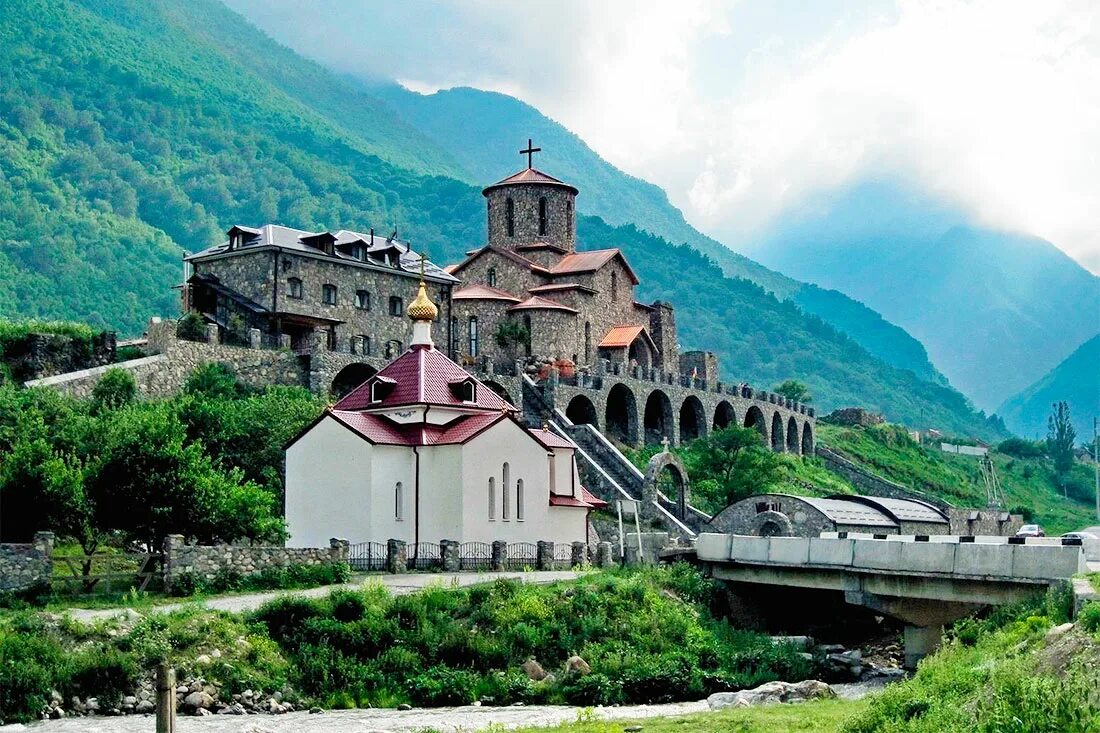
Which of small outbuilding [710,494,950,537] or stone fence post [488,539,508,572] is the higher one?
small outbuilding [710,494,950,537]

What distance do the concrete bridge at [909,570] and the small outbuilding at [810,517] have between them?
371 inches

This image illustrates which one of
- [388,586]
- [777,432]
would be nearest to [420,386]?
[388,586]

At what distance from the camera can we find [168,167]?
166875 mm

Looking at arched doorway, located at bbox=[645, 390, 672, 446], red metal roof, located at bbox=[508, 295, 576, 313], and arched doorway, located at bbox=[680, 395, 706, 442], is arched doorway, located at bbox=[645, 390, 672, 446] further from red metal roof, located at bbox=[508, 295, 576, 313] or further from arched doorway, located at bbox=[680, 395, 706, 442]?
red metal roof, located at bbox=[508, 295, 576, 313]

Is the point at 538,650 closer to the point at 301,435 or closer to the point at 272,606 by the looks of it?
the point at 272,606

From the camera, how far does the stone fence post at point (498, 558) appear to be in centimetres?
3950

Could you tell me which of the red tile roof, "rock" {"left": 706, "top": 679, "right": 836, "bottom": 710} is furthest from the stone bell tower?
"rock" {"left": 706, "top": 679, "right": 836, "bottom": 710}

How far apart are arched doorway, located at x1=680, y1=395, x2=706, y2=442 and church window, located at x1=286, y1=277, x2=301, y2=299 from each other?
21.3 m

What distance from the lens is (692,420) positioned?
244 ft

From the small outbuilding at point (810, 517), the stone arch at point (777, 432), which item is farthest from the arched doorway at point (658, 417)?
the small outbuilding at point (810, 517)

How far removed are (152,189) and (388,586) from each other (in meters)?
131

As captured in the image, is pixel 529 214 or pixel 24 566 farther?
pixel 529 214

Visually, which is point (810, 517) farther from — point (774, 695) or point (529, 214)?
point (529, 214)

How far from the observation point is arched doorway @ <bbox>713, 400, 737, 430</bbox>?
76688 mm
